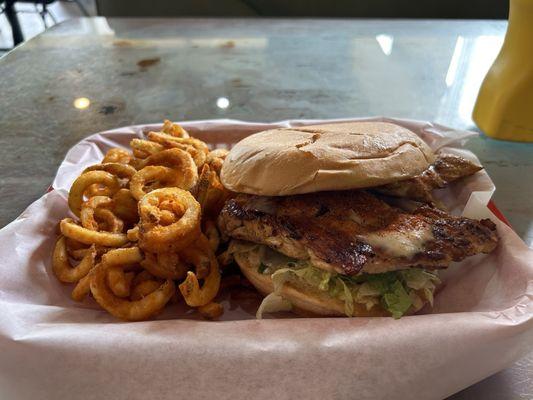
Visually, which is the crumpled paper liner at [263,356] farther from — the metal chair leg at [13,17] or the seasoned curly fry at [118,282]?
the metal chair leg at [13,17]

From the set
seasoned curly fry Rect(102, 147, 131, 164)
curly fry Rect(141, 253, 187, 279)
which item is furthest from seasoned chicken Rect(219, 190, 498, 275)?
seasoned curly fry Rect(102, 147, 131, 164)

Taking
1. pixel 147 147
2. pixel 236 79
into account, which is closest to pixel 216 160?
pixel 147 147

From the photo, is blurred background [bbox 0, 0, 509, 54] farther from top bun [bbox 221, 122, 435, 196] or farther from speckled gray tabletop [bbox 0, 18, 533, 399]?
top bun [bbox 221, 122, 435, 196]

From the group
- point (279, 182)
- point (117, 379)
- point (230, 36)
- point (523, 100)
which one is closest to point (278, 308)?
point (279, 182)

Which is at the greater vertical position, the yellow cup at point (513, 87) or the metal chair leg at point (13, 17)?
the yellow cup at point (513, 87)

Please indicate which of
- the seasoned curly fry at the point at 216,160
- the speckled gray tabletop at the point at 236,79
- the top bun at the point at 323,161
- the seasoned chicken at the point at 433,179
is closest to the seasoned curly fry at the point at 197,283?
the top bun at the point at 323,161

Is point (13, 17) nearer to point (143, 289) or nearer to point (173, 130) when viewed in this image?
point (173, 130)
